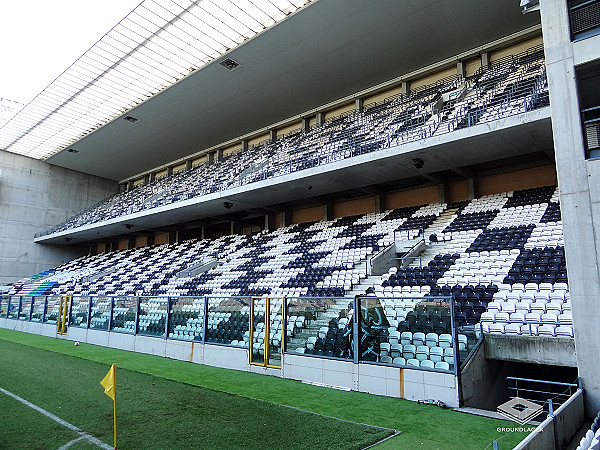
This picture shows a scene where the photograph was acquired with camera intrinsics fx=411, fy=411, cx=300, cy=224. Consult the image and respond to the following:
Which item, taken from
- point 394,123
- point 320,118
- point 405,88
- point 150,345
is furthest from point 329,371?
point 320,118

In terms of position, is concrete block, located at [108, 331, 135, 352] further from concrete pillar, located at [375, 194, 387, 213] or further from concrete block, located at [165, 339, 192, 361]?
concrete pillar, located at [375, 194, 387, 213]

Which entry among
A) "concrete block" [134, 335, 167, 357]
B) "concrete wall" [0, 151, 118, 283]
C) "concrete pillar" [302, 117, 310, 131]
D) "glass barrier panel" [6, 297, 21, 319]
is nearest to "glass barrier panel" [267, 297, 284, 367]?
"concrete block" [134, 335, 167, 357]

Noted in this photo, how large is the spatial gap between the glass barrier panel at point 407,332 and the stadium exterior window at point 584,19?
4.77 m

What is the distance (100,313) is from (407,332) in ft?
37.1

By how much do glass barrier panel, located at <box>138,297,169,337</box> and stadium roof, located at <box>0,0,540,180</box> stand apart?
1160 cm

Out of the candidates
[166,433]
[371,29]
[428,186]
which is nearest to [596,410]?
[166,433]

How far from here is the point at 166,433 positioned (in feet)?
16.4

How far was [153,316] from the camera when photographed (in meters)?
11.8

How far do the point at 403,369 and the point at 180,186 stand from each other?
2329 centimetres

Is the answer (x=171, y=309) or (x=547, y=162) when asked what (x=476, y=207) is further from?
(x=171, y=309)

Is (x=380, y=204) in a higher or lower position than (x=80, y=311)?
higher

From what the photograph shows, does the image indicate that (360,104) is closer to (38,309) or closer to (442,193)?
(442,193)

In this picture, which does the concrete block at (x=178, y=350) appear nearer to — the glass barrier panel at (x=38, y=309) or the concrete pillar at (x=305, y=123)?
the glass barrier panel at (x=38, y=309)

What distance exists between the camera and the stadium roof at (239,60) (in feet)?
52.5
